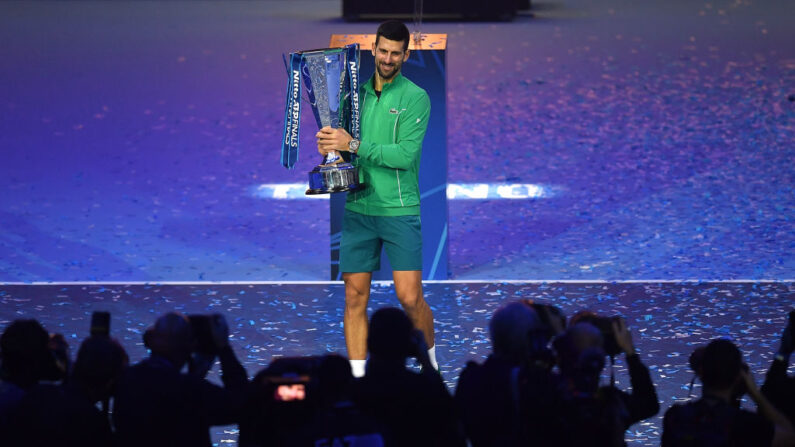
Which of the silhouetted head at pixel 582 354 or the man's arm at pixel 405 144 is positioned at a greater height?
the man's arm at pixel 405 144

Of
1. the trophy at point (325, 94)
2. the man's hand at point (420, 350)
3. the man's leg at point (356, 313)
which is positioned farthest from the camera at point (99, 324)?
the man's leg at point (356, 313)

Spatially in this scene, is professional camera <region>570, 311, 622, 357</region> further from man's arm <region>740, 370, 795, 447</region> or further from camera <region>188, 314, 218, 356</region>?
camera <region>188, 314, 218, 356</region>

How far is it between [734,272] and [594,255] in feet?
3.44

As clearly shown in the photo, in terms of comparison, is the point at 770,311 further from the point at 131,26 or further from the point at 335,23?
the point at 131,26

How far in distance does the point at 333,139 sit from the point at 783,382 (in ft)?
7.77

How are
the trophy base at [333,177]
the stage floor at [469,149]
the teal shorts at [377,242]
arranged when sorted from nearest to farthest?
the trophy base at [333,177], the teal shorts at [377,242], the stage floor at [469,149]

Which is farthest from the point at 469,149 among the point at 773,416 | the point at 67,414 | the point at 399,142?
the point at 67,414

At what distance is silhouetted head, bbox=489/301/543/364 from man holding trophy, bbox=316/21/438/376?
1883 millimetres

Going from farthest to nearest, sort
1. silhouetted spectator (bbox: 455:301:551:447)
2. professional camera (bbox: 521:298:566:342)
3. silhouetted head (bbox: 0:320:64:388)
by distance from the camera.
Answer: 1. professional camera (bbox: 521:298:566:342)
2. silhouetted head (bbox: 0:320:64:388)
3. silhouetted spectator (bbox: 455:301:551:447)

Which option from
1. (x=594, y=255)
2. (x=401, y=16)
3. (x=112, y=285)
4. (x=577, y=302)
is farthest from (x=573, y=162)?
(x=401, y=16)

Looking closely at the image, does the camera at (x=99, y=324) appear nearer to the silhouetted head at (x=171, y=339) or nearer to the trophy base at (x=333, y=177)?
the silhouetted head at (x=171, y=339)

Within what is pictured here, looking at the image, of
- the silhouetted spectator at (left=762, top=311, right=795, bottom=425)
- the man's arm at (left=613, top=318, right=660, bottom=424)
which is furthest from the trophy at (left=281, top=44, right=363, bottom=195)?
the silhouetted spectator at (left=762, top=311, right=795, bottom=425)

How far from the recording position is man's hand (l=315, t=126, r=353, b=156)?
17.6 ft

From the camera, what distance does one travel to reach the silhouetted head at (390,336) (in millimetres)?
3639
